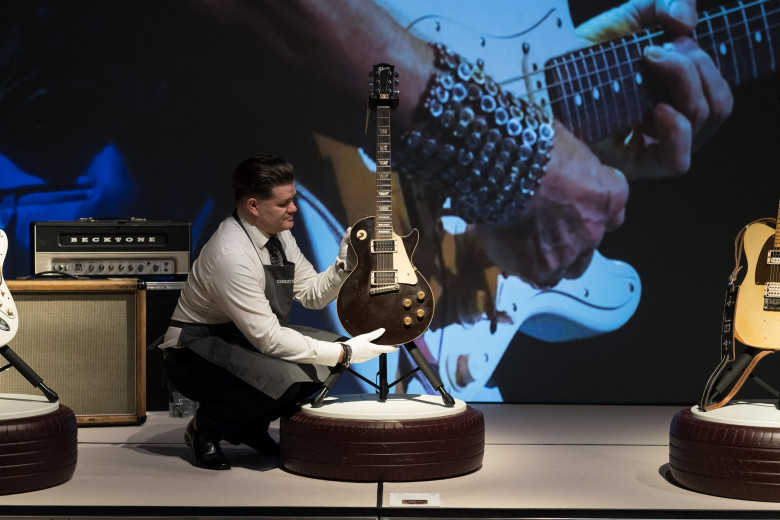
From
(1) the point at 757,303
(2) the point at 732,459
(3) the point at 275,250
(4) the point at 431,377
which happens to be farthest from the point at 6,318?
(1) the point at 757,303

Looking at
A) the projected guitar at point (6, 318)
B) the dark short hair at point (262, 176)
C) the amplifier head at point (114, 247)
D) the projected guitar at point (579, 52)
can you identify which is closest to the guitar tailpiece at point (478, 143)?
the projected guitar at point (579, 52)

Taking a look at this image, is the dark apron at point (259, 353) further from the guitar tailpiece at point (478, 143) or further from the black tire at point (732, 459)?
the guitar tailpiece at point (478, 143)

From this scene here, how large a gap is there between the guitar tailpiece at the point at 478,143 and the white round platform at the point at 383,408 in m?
1.62

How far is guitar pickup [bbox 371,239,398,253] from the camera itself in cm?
328

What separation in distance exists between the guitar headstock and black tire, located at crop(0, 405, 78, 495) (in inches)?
58.5

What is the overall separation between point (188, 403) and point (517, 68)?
7.51ft

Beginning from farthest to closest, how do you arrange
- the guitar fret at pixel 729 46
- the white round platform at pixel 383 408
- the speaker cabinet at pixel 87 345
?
the guitar fret at pixel 729 46 → the speaker cabinet at pixel 87 345 → the white round platform at pixel 383 408

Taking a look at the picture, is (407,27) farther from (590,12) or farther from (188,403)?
(188,403)

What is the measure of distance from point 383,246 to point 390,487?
2.65 feet

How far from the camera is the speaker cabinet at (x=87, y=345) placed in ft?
13.4

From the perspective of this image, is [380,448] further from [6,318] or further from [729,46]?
[729,46]

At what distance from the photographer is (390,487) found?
3.03 metres

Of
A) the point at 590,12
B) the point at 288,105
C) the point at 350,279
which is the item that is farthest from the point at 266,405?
the point at 590,12

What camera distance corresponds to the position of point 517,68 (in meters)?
4.78
